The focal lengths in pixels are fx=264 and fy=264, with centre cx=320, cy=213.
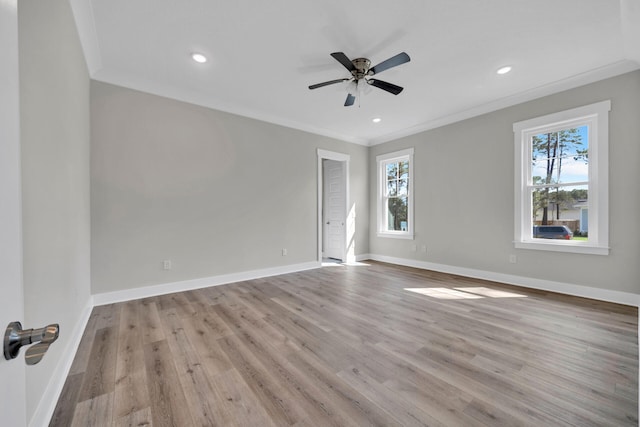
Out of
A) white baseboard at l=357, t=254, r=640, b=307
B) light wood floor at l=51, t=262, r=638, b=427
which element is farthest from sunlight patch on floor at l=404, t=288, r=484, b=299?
white baseboard at l=357, t=254, r=640, b=307

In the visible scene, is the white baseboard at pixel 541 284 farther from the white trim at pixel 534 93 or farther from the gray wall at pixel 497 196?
the white trim at pixel 534 93

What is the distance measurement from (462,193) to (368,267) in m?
2.13

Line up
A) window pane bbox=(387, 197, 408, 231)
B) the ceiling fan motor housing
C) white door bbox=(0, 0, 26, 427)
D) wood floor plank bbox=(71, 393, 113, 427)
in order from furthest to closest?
window pane bbox=(387, 197, 408, 231), the ceiling fan motor housing, wood floor plank bbox=(71, 393, 113, 427), white door bbox=(0, 0, 26, 427)

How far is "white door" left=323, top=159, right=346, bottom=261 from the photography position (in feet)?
19.1

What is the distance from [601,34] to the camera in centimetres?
249

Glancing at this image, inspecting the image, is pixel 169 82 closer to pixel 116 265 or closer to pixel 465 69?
pixel 116 265

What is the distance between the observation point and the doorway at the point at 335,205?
5700 millimetres

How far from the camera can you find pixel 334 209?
6.05 metres

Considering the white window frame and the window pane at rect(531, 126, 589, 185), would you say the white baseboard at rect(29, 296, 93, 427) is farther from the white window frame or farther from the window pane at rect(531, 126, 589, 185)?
the window pane at rect(531, 126, 589, 185)

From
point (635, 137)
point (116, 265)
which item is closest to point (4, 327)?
point (116, 265)

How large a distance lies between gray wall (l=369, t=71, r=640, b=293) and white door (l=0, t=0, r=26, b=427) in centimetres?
474

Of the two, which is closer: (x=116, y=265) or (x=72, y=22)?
(x=72, y=22)

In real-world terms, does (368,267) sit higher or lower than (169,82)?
lower

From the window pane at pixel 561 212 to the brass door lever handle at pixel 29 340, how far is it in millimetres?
4755
